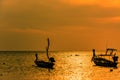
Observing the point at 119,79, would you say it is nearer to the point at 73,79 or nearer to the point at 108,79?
the point at 108,79

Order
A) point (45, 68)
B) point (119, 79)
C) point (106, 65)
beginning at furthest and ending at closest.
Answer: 1. point (106, 65)
2. point (45, 68)
3. point (119, 79)

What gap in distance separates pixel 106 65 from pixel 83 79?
38.9 meters

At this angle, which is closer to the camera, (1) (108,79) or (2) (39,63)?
(1) (108,79)

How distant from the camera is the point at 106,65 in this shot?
360ft

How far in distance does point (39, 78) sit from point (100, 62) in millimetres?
44754

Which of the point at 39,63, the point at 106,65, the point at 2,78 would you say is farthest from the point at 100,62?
the point at 2,78

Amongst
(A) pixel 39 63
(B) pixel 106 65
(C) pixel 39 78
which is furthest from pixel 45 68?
(C) pixel 39 78

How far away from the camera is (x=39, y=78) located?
236 feet

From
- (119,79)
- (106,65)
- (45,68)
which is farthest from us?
(106,65)

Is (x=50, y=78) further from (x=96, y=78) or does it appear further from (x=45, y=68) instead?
(x=45, y=68)

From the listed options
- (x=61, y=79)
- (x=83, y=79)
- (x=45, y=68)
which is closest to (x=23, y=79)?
(x=61, y=79)

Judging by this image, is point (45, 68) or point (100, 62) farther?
point (100, 62)

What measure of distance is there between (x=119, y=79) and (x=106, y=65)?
39.4 metres

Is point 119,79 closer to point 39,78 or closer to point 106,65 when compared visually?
point 39,78
